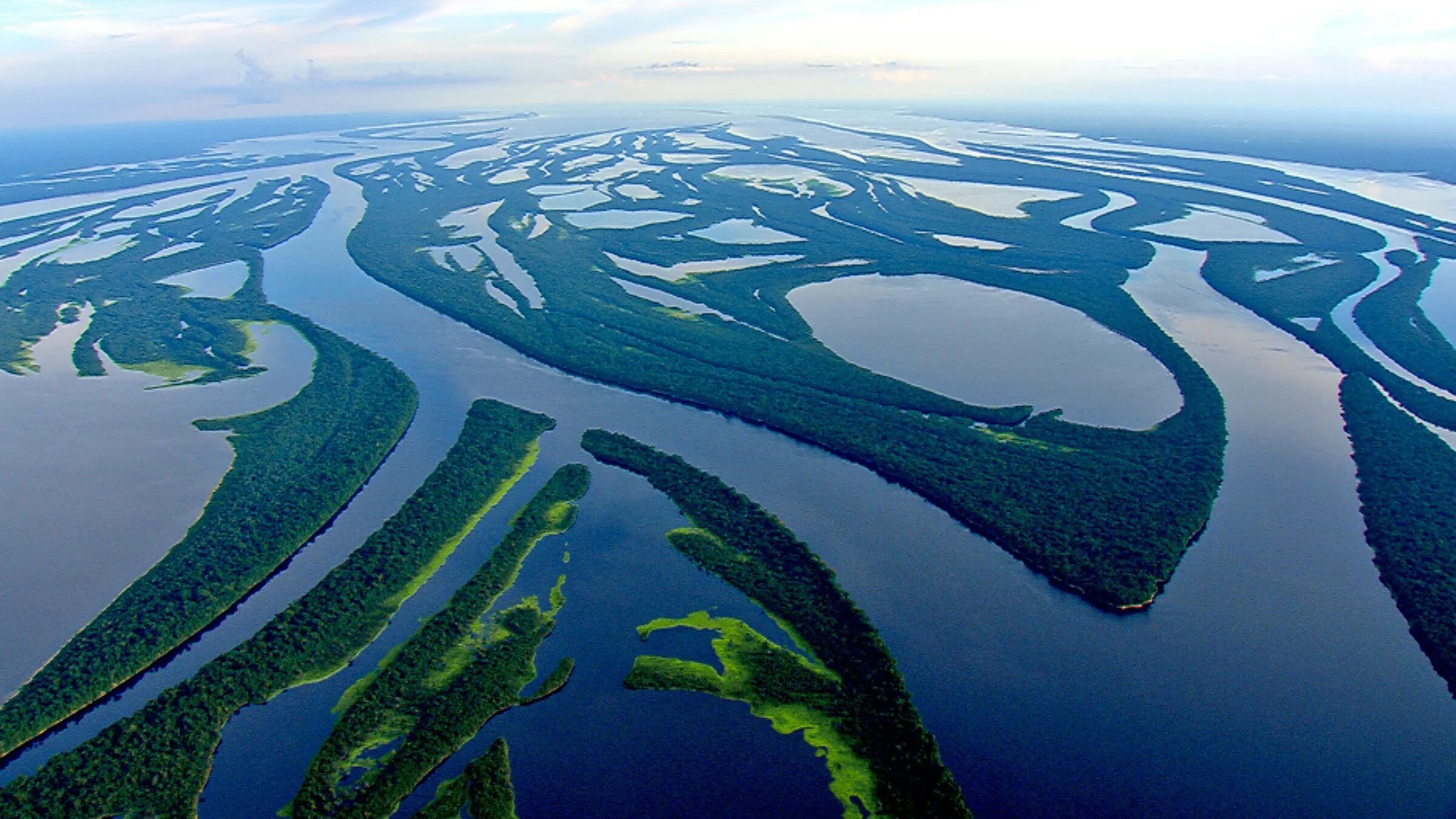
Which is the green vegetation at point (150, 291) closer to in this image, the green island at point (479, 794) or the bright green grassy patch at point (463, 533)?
the bright green grassy patch at point (463, 533)

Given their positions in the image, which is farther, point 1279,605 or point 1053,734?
point 1279,605

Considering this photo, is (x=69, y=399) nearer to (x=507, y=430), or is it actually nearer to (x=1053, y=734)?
(x=507, y=430)

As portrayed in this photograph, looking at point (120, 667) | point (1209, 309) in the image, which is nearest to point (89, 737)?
point (120, 667)

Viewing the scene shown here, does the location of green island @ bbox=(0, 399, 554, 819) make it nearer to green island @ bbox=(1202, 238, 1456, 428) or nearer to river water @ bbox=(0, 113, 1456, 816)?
river water @ bbox=(0, 113, 1456, 816)

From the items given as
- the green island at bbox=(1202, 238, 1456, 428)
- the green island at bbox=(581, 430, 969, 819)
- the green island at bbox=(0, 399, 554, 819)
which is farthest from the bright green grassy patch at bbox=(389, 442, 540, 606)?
the green island at bbox=(1202, 238, 1456, 428)

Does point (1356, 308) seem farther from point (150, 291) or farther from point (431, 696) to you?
point (150, 291)

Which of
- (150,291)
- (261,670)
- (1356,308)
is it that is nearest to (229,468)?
(261,670)

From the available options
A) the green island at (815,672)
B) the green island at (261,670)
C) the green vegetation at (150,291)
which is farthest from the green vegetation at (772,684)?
the green vegetation at (150,291)
